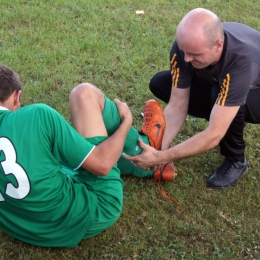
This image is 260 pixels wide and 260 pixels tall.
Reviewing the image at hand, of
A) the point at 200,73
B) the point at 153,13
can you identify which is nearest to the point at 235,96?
the point at 200,73

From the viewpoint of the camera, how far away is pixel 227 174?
380 cm

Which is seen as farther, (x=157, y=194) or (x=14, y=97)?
(x=157, y=194)

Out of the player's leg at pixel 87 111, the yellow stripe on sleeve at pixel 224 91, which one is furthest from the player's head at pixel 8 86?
the yellow stripe on sleeve at pixel 224 91

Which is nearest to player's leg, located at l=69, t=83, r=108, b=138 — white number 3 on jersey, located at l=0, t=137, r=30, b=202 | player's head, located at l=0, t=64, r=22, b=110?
player's head, located at l=0, t=64, r=22, b=110

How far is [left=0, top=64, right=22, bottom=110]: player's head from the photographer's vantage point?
2670mm

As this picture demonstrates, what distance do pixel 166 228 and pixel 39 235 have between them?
2.92 ft

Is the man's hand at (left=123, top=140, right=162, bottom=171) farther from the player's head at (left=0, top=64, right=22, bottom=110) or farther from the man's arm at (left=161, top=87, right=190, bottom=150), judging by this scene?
the player's head at (left=0, top=64, right=22, bottom=110)

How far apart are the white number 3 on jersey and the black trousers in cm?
167

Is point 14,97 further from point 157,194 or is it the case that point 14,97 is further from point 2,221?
point 157,194

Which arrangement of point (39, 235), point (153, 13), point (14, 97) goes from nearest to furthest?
point (14, 97), point (39, 235), point (153, 13)

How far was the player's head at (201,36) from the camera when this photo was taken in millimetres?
3156

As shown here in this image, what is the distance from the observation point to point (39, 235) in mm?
2930

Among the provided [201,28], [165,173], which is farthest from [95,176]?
[201,28]

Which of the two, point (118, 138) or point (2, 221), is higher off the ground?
point (118, 138)
